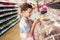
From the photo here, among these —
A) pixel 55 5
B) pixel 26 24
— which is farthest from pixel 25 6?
pixel 55 5

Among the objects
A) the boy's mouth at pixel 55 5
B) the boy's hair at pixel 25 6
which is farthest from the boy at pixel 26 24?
the boy's mouth at pixel 55 5

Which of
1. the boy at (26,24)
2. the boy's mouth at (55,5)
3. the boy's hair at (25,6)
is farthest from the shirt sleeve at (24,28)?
the boy's mouth at (55,5)

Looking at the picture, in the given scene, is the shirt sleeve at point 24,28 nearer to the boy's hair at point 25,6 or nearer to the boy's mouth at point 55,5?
the boy's hair at point 25,6

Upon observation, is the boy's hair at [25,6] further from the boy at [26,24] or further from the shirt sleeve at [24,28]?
the shirt sleeve at [24,28]

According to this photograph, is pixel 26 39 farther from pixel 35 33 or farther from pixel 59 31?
pixel 59 31

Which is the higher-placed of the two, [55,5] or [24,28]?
[55,5]

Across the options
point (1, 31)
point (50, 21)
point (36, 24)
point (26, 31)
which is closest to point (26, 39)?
point (26, 31)

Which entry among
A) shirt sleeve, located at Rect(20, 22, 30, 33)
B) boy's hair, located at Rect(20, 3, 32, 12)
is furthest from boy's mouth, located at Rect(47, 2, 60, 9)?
shirt sleeve, located at Rect(20, 22, 30, 33)

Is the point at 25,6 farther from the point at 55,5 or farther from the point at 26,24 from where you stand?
the point at 55,5

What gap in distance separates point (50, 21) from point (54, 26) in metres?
0.07

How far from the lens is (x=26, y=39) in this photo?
143 centimetres

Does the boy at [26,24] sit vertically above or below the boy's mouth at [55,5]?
below

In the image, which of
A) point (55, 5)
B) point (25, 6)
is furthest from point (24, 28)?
point (55, 5)

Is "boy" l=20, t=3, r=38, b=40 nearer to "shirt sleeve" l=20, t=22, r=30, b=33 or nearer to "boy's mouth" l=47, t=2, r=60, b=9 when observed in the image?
"shirt sleeve" l=20, t=22, r=30, b=33
